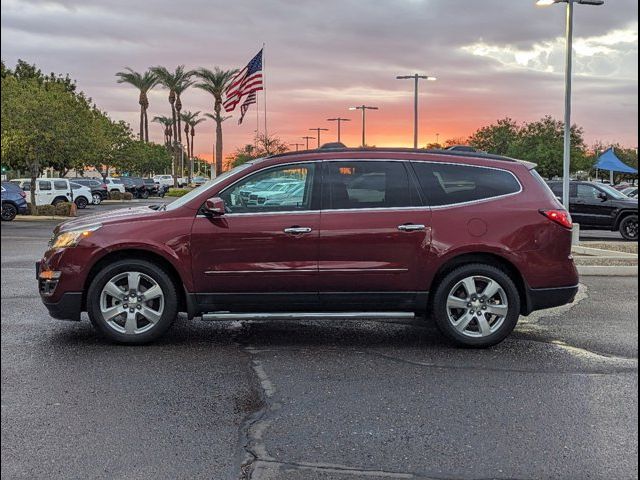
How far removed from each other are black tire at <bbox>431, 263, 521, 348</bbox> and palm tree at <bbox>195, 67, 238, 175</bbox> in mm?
47773

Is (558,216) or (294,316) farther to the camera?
(558,216)

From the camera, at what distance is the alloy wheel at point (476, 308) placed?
588cm

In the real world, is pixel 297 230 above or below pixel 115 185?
below

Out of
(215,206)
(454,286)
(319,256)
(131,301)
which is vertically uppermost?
(215,206)

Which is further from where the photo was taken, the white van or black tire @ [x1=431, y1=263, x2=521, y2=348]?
the white van

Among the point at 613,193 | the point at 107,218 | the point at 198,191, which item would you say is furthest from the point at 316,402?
the point at 613,193

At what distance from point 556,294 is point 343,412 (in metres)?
2.62

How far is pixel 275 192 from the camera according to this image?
597cm

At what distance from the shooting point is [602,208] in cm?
1820

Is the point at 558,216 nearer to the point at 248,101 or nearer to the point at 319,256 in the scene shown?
the point at 319,256

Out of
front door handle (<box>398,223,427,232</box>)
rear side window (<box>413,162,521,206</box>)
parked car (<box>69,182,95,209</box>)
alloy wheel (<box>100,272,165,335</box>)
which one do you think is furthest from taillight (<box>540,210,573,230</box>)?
parked car (<box>69,182,95,209</box>)

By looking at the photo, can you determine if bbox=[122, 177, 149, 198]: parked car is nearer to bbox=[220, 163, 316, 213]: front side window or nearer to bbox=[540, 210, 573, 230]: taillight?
bbox=[220, 163, 316, 213]: front side window

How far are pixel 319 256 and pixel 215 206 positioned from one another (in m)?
0.96

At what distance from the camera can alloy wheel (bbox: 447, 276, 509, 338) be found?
588 cm
